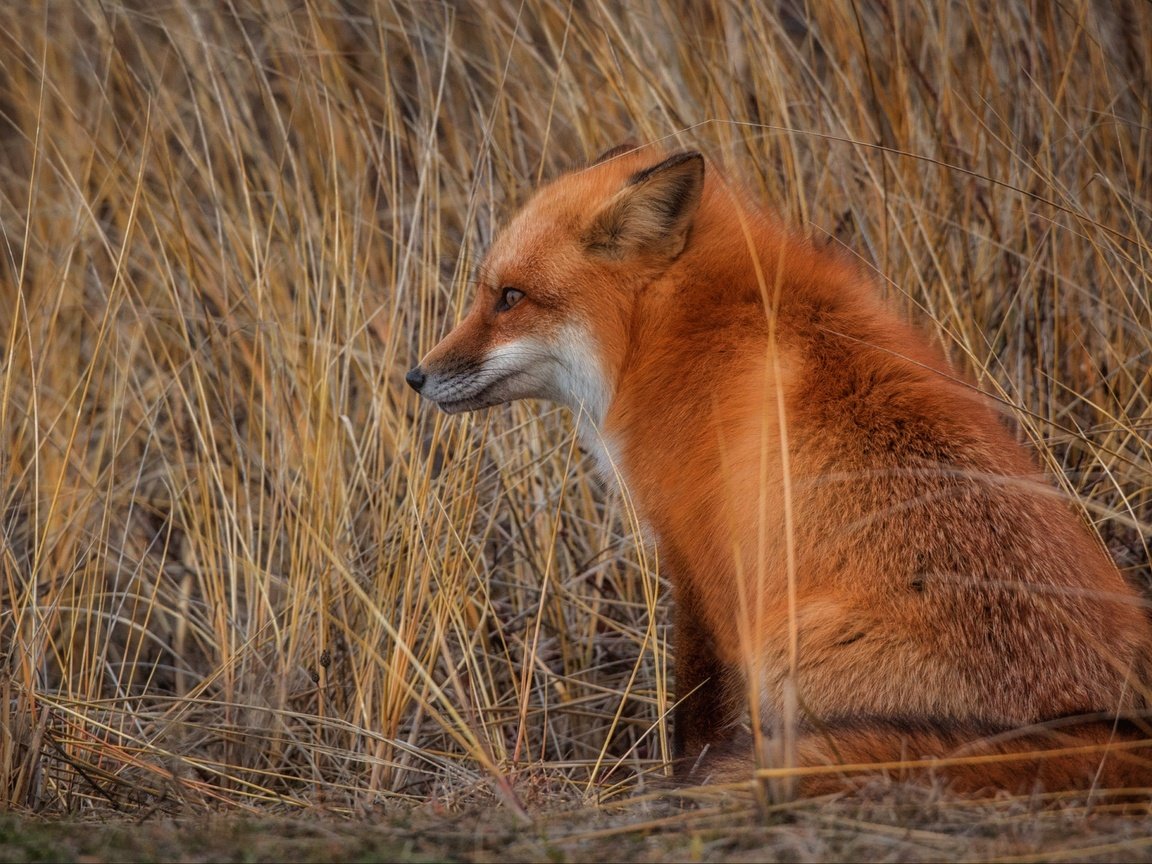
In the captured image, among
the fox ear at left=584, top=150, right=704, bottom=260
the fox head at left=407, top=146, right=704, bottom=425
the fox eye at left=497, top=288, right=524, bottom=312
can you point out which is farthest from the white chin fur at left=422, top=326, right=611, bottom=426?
the fox ear at left=584, top=150, right=704, bottom=260

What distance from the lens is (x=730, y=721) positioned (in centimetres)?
271

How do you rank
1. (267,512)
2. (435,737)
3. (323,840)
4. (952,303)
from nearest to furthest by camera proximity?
(323,840)
(952,303)
(435,737)
(267,512)

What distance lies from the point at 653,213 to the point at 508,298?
491 mm

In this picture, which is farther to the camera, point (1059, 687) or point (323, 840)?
point (1059, 687)

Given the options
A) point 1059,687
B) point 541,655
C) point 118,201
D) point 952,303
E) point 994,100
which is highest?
point 118,201

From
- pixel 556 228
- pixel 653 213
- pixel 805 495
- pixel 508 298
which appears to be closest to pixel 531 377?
pixel 508 298

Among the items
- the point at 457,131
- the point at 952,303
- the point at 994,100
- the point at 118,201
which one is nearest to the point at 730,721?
the point at 952,303

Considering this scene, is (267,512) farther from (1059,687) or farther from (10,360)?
(1059,687)

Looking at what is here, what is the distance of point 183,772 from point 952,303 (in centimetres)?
245

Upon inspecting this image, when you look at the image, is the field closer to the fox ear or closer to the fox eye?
the fox ear

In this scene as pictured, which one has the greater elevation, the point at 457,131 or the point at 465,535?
the point at 457,131

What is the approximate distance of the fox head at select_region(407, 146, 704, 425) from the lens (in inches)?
113

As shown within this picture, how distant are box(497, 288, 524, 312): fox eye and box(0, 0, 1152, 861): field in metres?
0.52

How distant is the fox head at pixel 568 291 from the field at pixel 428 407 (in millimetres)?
322
